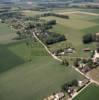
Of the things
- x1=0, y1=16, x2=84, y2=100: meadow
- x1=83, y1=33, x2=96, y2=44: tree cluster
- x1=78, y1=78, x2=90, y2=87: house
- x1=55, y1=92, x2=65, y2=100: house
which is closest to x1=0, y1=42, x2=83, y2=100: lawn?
x1=0, y1=16, x2=84, y2=100: meadow

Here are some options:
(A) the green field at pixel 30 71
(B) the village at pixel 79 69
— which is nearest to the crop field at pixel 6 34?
(A) the green field at pixel 30 71

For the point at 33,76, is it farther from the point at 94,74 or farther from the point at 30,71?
the point at 94,74

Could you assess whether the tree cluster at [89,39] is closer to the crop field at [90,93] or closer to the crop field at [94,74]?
the crop field at [94,74]

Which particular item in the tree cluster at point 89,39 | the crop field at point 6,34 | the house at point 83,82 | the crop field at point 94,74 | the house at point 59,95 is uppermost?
the tree cluster at point 89,39

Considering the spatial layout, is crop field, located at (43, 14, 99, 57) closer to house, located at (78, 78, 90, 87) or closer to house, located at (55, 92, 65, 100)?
house, located at (78, 78, 90, 87)

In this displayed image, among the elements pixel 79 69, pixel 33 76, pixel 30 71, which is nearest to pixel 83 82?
pixel 79 69
